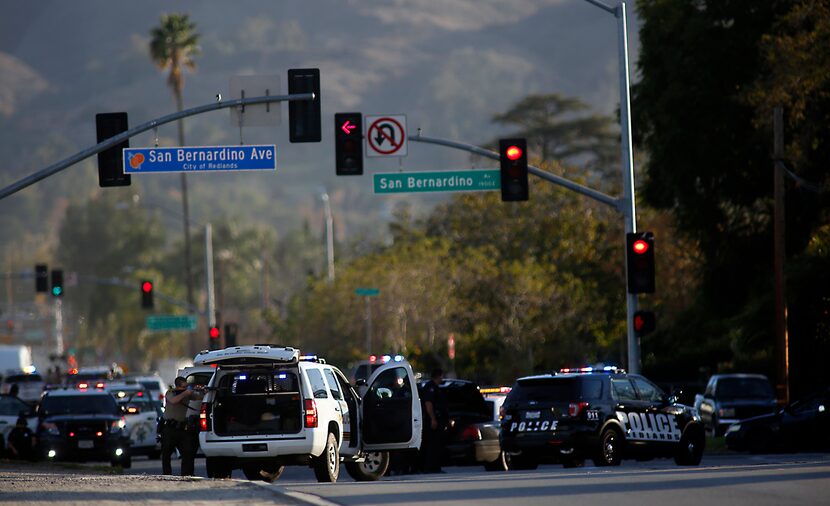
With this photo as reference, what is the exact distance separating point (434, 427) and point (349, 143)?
737 cm

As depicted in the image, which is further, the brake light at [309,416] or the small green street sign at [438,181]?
the small green street sign at [438,181]

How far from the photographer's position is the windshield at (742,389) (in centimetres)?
3972

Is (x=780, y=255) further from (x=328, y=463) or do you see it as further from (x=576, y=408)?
(x=328, y=463)

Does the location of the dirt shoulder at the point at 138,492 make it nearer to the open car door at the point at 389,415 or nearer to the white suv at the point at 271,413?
the white suv at the point at 271,413

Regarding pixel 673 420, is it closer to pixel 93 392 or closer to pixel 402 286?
pixel 93 392

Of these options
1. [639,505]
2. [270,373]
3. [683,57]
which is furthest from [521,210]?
[639,505]

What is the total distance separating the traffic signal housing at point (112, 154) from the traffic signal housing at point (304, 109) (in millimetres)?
3429

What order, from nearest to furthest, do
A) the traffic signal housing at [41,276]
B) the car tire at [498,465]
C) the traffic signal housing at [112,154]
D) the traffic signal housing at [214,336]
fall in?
1. the car tire at [498,465]
2. the traffic signal housing at [112,154]
3. the traffic signal housing at [41,276]
4. the traffic signal housing at [214,336]

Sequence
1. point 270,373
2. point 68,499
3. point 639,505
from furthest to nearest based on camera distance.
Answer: point 270,373 → point 68,499 → point 639,505

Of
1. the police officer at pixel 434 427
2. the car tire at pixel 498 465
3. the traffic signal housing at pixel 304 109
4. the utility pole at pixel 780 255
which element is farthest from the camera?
the utility pole at pixel 780 255

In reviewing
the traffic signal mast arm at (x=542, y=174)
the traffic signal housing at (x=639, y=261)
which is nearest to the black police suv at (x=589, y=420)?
the traffic signal housing at (x=639, y=261)

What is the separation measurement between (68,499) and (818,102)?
959 inches

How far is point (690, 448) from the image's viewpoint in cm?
2541

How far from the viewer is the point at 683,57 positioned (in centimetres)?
4075
